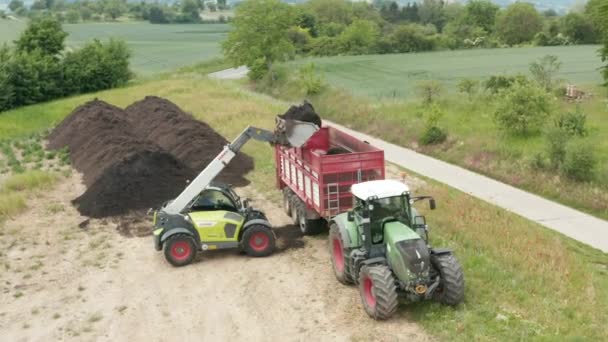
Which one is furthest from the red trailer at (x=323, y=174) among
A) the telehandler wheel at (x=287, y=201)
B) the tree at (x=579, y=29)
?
the tree at (x=579, y=29)

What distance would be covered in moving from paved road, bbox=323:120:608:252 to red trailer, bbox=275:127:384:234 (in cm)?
659

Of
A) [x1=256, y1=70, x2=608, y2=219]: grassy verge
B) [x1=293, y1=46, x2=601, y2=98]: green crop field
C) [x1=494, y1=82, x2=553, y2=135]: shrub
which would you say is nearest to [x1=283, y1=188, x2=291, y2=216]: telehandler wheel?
[x1=256, y1=70, x2=608, y2=219]: grassy verge

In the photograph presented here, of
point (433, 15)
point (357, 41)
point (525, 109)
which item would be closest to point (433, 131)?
point (525, 109)

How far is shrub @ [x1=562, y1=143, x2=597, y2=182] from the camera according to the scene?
22094 millimetres

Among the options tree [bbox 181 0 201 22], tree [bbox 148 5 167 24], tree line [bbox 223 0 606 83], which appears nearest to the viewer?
tree line [bbox 223 0 606 83]

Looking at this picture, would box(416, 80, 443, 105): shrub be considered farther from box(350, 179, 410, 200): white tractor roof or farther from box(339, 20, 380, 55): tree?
box(339, 20, 380, 55): tree

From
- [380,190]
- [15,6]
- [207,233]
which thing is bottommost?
[207,233]

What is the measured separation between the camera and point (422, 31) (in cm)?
8156

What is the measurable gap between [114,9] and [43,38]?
10123 cm

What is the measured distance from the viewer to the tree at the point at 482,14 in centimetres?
9875

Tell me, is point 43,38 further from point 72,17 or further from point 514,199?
point 72,17

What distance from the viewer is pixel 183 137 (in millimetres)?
27172

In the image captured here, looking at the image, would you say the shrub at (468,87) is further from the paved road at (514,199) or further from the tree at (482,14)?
the tree at (482,14)

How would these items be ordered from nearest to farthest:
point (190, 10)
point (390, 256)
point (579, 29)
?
point (390, 256)
point (579, 29)
point (190, 10)
